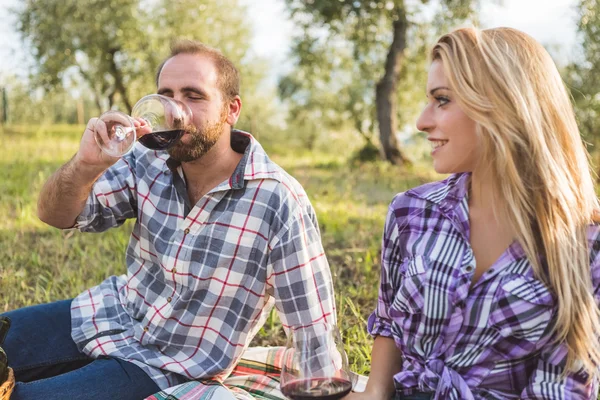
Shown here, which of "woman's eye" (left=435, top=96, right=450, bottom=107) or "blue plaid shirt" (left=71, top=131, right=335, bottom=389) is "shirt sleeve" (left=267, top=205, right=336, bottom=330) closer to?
"blue plaid shirt" (left=71, top=131, right=335, bottom=389)

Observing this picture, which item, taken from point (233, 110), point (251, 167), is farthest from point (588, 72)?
point (251, 167)

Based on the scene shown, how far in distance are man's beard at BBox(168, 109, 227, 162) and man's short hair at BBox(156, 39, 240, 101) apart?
0.88ft

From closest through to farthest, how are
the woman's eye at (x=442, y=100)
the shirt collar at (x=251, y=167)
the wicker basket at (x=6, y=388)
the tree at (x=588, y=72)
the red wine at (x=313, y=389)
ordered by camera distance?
the red wine at (x=313, y=389) < the woman's eye at (x=442, y=100) < the wicker basket at (x=6, y=388) < the shirt collar at (x=251, y=167) < the tree at (x=588, y=72)

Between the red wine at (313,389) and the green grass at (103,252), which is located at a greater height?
the red wine at (313,389)

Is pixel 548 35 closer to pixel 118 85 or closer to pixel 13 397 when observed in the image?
pixel 118 85

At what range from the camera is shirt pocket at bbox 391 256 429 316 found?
2258 mm

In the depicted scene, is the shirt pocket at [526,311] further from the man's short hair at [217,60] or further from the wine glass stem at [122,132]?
the man's short hair at [217,60]

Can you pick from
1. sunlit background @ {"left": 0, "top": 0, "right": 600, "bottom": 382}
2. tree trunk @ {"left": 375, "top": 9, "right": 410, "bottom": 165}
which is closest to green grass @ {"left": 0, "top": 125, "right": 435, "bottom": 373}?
sunlit background @ {"left": 0, "top": 0, "right": 600, "bottom": 382}

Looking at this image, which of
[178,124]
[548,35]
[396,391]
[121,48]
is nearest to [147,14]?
[121,48]

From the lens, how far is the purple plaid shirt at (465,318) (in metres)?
2.10

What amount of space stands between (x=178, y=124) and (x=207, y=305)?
2.79 feet

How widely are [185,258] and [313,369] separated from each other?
1.28 metres

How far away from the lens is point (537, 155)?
6.94 feet

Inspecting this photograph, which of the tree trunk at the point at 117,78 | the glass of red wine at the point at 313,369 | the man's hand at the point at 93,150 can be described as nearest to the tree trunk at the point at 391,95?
the tree trunk at the point at 117,78
